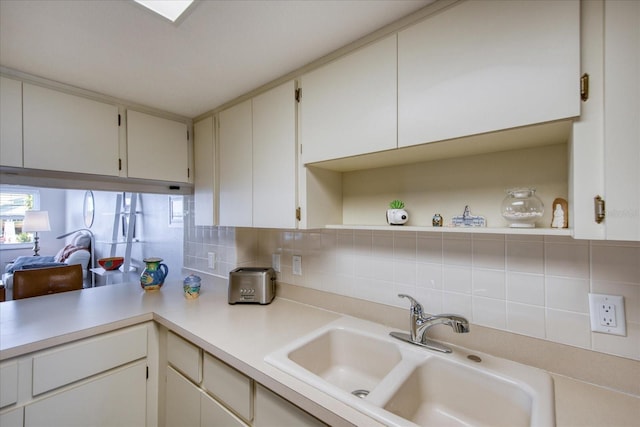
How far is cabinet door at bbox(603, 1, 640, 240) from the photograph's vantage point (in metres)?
0.61

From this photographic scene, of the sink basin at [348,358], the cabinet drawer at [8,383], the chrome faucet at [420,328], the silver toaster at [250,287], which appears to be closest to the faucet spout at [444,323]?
the chrome faucet at [420,328]

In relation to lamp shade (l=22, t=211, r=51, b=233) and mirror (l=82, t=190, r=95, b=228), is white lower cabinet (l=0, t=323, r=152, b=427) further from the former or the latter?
mirror (l=82, t=190, r=95, b=228)

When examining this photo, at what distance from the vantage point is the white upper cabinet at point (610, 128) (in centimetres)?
61

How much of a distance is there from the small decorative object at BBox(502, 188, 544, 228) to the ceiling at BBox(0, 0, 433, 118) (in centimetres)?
69

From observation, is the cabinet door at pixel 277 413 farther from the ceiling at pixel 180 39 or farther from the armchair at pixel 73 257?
the armchair at pixel 73 257

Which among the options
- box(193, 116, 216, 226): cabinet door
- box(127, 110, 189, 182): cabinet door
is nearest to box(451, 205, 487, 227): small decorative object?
box(193, 116, 216, 226): cabinet door

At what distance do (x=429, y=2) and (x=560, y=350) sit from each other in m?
1.20

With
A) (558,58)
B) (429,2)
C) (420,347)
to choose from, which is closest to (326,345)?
(420,347)

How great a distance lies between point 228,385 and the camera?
41.1 inches

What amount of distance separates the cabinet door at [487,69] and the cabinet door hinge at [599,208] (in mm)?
214

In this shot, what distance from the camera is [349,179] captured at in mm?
1429

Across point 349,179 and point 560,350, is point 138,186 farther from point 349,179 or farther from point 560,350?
point 560,350

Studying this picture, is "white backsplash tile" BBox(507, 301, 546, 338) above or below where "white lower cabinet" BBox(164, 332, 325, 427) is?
above

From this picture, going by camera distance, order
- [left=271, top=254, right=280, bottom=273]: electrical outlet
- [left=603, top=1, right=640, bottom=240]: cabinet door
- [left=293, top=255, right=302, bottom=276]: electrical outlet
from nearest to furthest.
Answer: [left=603, top=1, right=640, bottom=240]: cabinet door → [left=293, top=255, right=302, bottom=276]: electrical outlet → [left=271, top=254, right=280, bottom=273]: electrical outlet
